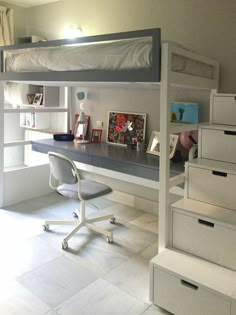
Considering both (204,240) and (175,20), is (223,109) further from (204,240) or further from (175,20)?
(175,20)

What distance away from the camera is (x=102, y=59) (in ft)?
7.35

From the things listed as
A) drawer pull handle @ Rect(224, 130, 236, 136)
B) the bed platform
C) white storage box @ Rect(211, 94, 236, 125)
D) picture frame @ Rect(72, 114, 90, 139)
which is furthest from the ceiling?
drawer pull handle @ Rect(224, 130, 236, 136)

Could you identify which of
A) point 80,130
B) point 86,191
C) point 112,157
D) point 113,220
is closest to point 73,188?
point 86,191

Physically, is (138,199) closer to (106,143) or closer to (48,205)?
(106,143)

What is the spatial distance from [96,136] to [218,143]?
1801 mm

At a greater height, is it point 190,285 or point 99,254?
point 190,285

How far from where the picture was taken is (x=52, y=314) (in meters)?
1.85

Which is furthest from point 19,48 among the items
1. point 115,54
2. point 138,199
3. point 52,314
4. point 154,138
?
point 52,314

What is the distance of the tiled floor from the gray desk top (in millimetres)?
628

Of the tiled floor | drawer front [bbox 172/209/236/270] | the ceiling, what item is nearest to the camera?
drawer front [bbox 172/209/236/270]

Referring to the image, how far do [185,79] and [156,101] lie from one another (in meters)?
1.10

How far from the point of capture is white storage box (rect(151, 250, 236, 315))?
165 cm

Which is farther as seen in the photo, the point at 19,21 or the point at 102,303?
the point at 19,21

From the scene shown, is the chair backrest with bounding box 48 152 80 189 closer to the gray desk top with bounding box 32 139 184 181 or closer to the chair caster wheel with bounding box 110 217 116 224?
the gray desk top with bounding box 32 139 184 181
